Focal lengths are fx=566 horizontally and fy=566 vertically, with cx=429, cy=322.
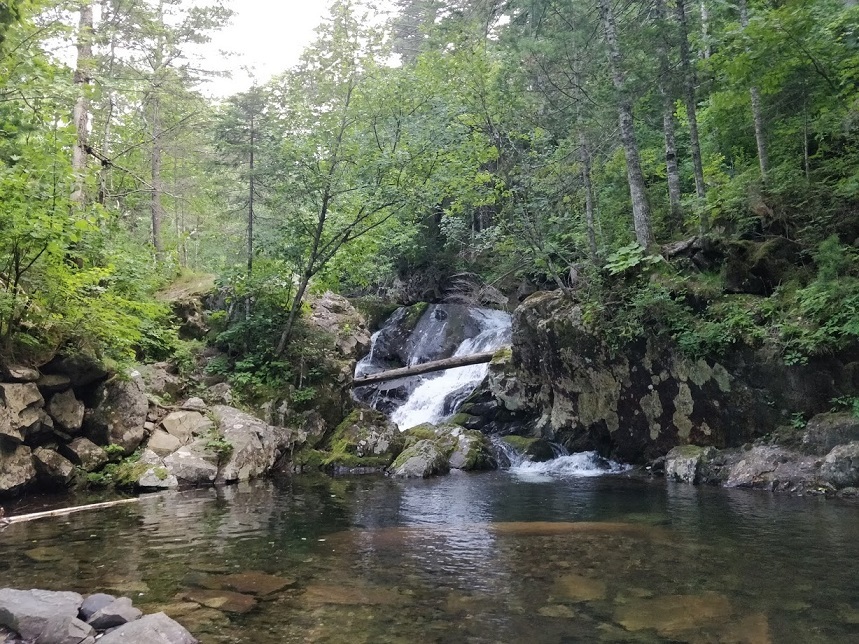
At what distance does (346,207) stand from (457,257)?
493 inches

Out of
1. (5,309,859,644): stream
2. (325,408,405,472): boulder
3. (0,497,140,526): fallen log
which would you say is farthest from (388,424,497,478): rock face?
(0,497,140,526): fallen log

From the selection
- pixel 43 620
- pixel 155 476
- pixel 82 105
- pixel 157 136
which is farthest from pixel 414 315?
pixel 43 620

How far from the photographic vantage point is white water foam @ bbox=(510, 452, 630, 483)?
13.6 m

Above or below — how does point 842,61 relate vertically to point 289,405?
above

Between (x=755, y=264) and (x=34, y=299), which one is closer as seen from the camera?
(x=34, y=299)

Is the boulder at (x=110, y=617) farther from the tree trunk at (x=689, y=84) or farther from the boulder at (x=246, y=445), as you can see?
the tree trunk at (x=689, y=84)

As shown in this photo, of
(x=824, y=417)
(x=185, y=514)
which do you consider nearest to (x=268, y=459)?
(x=185, y=514)

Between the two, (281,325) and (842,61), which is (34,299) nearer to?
(281,325)

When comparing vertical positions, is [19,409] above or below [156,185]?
below

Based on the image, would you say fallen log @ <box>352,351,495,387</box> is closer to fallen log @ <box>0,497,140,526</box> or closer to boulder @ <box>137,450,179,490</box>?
boulder @ <box>137,450,179,490</box>

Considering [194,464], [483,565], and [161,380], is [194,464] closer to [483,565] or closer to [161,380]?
[161,380]

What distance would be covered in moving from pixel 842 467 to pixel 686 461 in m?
3.04

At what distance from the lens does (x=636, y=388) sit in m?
13.9

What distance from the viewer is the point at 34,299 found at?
1041cm
